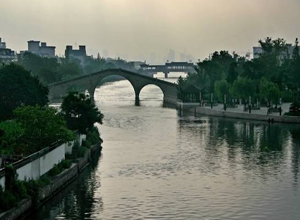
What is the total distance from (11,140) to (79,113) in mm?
13585

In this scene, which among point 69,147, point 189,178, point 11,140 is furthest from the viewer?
point 69,147

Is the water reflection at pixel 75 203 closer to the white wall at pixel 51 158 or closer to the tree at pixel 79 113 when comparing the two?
the white wall at pixel 51 158

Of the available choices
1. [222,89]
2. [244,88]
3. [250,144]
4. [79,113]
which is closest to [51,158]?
[79,113]

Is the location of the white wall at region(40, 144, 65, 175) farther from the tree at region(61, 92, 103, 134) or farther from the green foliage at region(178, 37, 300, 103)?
the green foliage at region(178, 37, 300, 103)

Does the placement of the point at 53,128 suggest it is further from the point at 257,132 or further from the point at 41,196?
the point at 257,132

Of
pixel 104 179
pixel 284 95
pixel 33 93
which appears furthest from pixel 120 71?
pixel 104 179

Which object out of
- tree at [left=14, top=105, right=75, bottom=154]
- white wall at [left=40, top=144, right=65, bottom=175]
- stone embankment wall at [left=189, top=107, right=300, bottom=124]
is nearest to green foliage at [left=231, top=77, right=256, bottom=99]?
stone embankment wall at [left=189, top=107, right=300, bottom=124]

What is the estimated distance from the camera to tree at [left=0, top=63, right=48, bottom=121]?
6869 centimetres

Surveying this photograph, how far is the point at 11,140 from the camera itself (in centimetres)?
4503

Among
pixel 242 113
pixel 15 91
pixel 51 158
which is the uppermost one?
pixel 15 91

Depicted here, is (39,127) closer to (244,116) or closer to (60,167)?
(60,167)

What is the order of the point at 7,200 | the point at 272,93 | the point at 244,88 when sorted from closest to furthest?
the point at 7,200 < the point at 272,93 < the point at 244,88

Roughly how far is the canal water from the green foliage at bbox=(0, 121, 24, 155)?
164 inches

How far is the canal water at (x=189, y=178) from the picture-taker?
38125mm
